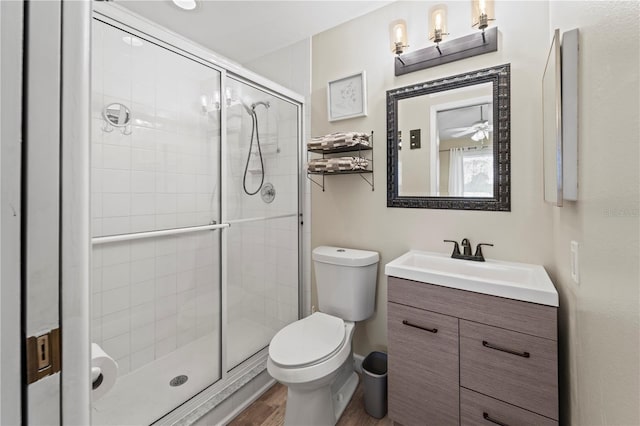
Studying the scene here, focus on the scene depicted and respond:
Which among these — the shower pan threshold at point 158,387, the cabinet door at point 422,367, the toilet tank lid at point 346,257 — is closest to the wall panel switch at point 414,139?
the toilet tank lid at point 346,257

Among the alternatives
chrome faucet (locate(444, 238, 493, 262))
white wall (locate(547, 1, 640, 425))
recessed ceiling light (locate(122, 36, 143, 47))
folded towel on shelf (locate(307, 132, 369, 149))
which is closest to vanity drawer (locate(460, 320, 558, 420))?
white wall (locate(547, 1, 640, 425))

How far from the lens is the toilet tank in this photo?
1.77m

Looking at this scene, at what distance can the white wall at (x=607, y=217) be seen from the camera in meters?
0.52

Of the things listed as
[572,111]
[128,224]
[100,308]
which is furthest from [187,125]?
[572,111]

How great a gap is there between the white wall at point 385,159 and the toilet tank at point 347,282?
0.11 meters

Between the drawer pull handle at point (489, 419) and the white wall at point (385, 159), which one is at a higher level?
the white wall at point (385, 159)

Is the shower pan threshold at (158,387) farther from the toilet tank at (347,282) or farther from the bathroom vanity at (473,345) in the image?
the bathroom vanity at (473,345)

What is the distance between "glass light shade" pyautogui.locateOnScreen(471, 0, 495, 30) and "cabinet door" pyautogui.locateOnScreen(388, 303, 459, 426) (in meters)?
1.43

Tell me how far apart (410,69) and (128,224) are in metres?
1.78

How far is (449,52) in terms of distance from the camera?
162 cm

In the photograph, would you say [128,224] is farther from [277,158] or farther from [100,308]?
[277,158]

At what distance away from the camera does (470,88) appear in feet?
5.22

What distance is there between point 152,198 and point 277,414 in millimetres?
1390

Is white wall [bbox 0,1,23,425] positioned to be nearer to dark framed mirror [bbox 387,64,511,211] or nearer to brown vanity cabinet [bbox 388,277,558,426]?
brown vanity cabinet [bbox 388,277,558,426]
